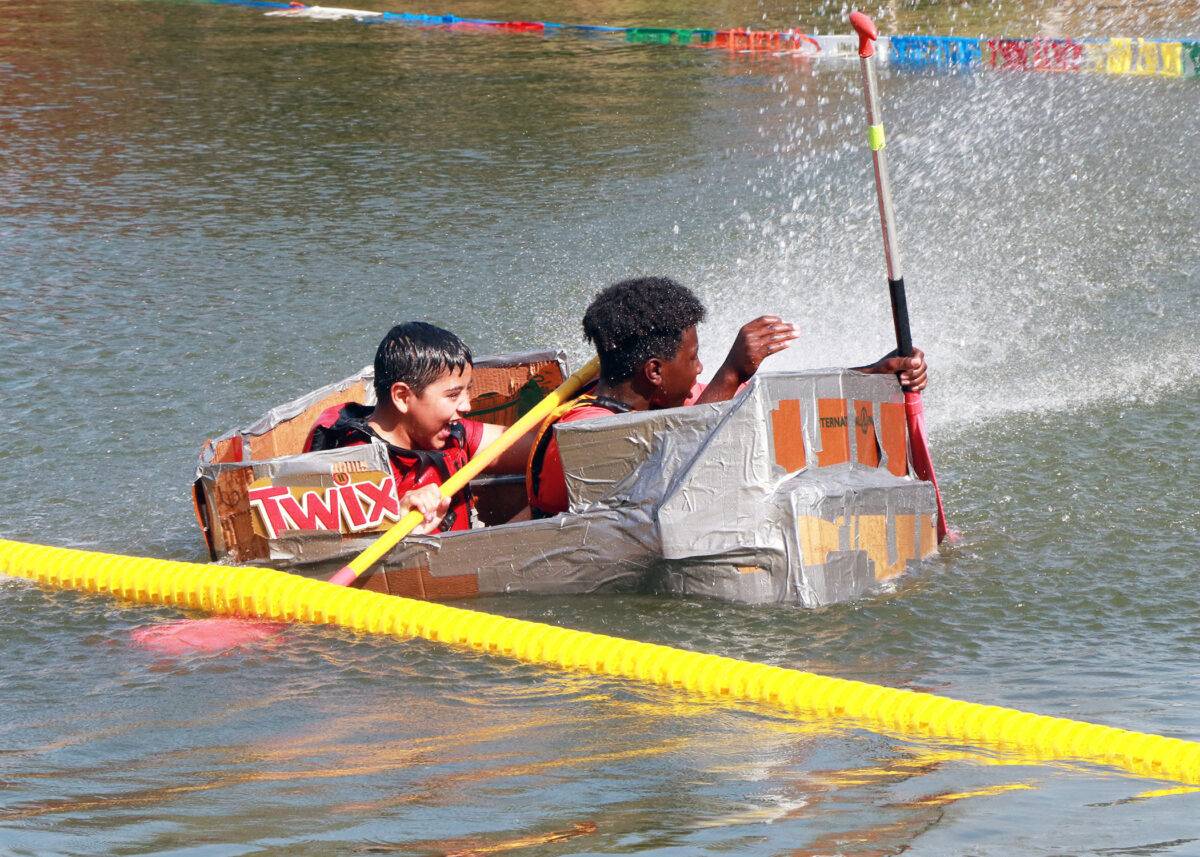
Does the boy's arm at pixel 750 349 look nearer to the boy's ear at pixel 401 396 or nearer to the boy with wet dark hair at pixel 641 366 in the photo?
the boy with wet dark hair at pixel 641 366

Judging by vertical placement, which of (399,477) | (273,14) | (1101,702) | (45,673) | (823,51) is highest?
(273,14)

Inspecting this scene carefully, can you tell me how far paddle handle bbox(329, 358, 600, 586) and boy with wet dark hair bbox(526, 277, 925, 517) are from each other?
16 cm

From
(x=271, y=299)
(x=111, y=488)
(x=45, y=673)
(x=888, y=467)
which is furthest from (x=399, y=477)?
Result: (x=271, y=299)

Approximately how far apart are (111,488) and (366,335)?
8.10ft

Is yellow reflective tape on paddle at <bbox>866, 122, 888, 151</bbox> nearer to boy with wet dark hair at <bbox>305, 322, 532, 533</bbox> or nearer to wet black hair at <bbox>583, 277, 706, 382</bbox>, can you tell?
wet black hair at <bbox>583, 277, 706, 382</bbox>

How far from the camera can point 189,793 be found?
392cm

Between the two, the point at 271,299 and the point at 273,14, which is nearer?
the point at 271,299

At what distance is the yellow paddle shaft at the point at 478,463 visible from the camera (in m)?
5.50

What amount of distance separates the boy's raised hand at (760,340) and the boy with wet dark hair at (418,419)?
1.07 meters

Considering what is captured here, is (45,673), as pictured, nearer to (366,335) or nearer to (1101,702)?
(1101,702)

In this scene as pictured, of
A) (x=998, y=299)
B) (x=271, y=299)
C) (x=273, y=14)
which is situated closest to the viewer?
(x=998, y=299)

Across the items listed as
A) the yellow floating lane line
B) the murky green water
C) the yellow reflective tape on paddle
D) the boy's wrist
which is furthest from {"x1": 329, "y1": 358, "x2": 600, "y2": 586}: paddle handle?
the yellow reflective tape on paddle

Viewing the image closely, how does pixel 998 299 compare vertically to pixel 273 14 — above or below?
below

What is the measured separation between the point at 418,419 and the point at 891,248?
6.20 ft
